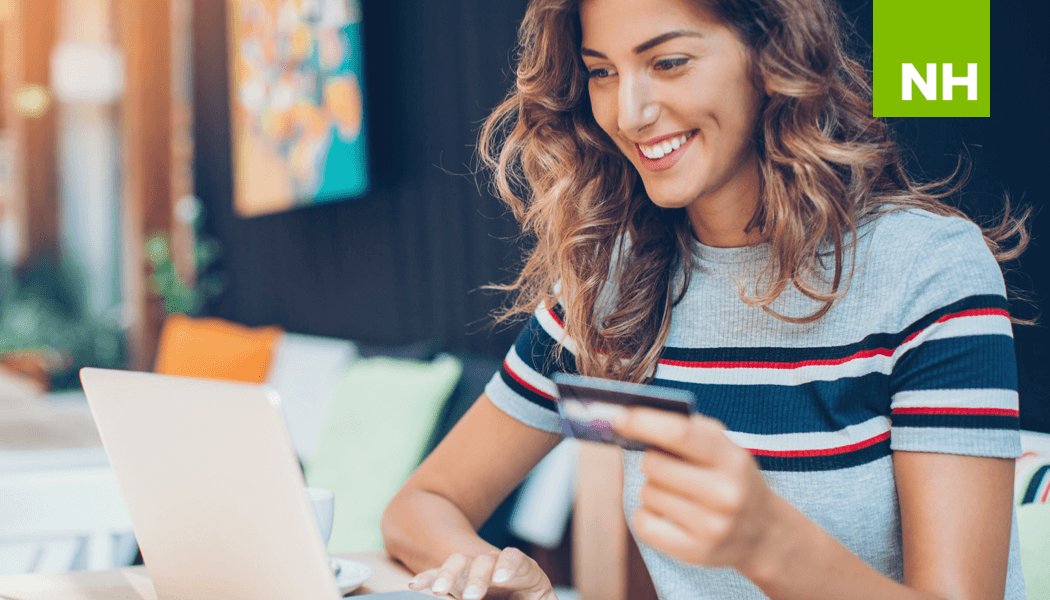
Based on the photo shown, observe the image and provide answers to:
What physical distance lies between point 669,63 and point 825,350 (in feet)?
1.21

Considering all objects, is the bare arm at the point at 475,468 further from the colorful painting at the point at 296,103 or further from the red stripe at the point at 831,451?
the colorful painting at the point at 296,103

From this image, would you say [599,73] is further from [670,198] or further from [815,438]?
[815,438]

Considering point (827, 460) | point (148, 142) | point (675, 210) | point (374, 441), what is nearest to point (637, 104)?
point (675, 210)

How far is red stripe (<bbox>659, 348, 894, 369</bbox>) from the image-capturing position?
0.94 meters

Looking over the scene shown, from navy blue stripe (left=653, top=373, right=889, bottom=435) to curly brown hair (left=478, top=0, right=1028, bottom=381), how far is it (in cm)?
9

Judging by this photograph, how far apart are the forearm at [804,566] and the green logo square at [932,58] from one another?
0.89 m

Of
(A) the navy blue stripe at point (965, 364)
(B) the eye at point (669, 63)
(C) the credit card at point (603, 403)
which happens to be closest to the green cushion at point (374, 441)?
(B) the eye at point (669, 63)

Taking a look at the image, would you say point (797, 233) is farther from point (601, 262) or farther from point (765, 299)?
point (601, 262)

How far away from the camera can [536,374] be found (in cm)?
120

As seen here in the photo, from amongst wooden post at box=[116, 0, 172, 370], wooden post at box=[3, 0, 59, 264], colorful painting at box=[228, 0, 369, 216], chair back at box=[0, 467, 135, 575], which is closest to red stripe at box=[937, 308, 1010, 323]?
chair back at box=[0, 467, 135, 575]

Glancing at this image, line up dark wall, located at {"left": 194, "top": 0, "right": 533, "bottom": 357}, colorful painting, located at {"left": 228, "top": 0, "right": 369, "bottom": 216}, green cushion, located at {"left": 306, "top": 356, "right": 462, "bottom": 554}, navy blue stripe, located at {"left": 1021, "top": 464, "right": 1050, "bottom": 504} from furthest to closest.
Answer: colorful painting, located at {"left": 228, "top": 0, "right": 369, "bottom": 216}
dark wall, located at {"left": 194, "top": 0, "right": 533, "bottom": 357}
green cushion, located at {"left": 306, "top": 356, "right": 462, "bottom": 554}
navy blue stripe, located at {"left": 1021, "top": 464, "right": 1050, "bottom": 504}

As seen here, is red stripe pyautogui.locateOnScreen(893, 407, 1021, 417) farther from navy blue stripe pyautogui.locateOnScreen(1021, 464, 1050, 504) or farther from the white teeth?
the white teeth

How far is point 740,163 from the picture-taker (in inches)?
42.2

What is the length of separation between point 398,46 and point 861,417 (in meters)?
2.23
